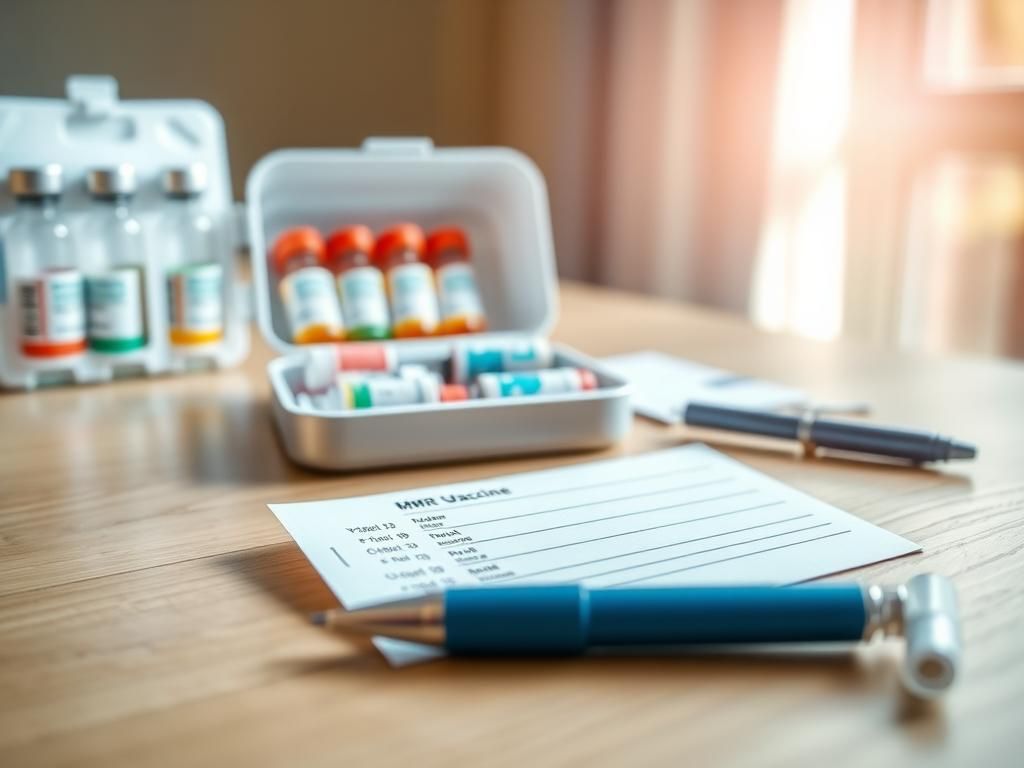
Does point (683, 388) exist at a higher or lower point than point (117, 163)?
lower

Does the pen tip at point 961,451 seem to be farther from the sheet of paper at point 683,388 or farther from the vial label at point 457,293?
the vial label at point 457,293

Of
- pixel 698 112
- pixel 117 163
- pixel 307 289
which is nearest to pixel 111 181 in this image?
pixel 117 163

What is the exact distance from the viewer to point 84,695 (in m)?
0.35

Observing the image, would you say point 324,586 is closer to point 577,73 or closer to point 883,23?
point 883,23

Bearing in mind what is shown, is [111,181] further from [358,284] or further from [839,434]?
[839,434]

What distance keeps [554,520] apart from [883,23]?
50.2 inches

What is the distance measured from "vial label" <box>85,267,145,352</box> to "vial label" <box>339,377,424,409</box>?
0.84ft

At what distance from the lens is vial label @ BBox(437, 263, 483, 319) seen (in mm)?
878

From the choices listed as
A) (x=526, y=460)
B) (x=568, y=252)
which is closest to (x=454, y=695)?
(x=526, y=460)

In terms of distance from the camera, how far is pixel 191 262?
0.85 metres

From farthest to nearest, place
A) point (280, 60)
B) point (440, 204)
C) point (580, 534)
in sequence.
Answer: point (280, 60), point (440, 204), point (580, 534)

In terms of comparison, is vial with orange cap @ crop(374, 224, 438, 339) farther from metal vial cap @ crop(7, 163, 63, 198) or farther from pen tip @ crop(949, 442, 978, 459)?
pen tip @ crop(949, 442, 978, 459)

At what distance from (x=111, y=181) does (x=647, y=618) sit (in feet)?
1.96

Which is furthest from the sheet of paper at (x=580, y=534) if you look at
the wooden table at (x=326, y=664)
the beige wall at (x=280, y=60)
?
the beige wall at (x=280, y=60)
